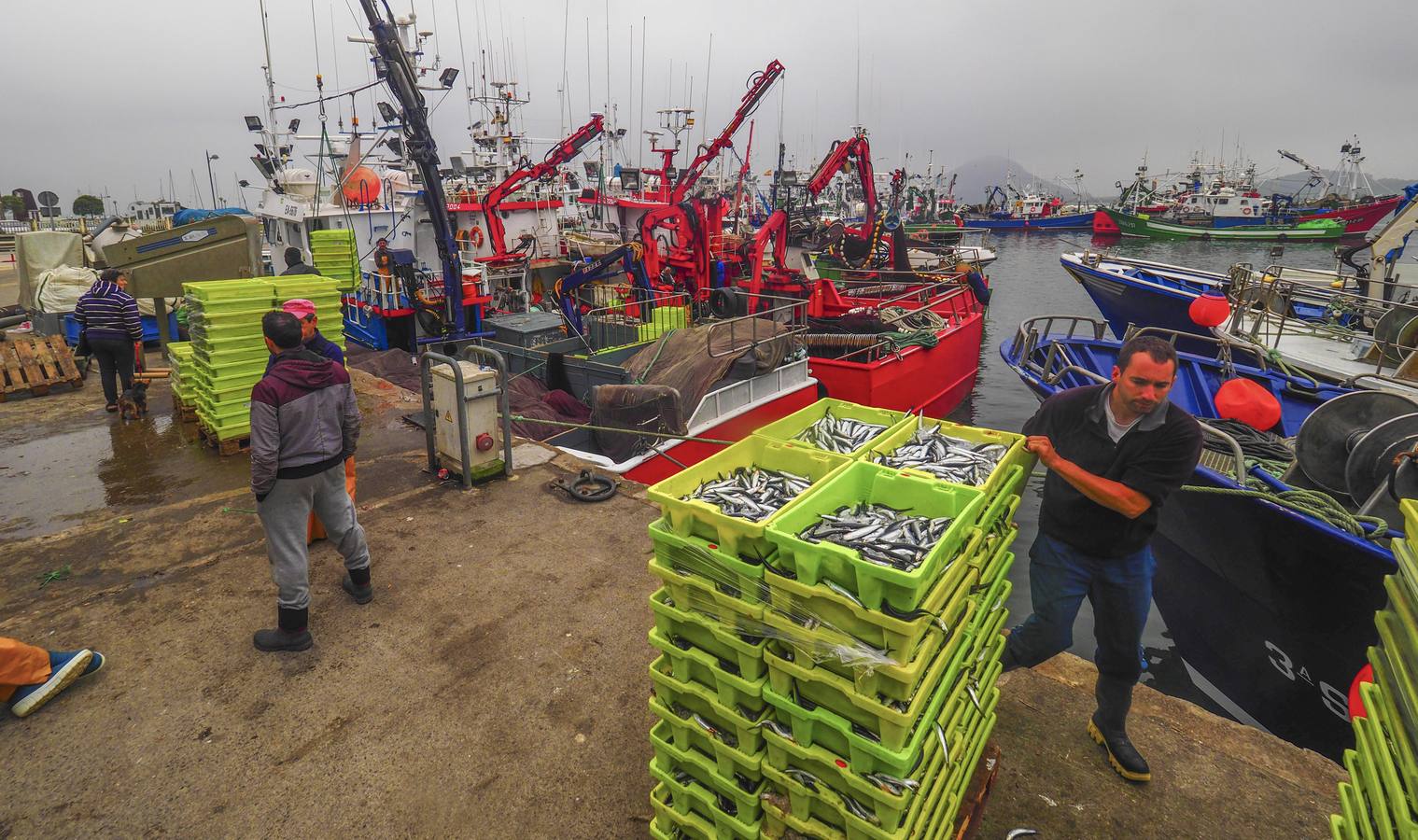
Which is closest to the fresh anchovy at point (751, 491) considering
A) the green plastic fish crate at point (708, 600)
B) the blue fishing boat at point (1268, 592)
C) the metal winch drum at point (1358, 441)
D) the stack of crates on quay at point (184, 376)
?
the green plastic fish crate at point (708, 600)

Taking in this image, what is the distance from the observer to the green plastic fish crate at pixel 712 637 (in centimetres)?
239

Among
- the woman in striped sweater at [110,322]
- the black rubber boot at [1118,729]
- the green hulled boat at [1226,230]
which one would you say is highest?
the green hulled boat at [1226,230]

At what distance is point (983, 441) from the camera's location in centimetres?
348

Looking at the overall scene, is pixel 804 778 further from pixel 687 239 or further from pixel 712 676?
Result: pixel 687 239

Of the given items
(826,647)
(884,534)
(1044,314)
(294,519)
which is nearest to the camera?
(826,647)

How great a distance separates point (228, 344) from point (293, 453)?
13.2 feet

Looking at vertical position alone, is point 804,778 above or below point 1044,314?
above

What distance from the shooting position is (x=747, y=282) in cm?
1462

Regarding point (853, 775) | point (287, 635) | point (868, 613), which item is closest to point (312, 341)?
point (287, 635)

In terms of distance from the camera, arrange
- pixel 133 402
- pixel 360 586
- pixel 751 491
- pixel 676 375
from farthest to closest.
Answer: pixel 676 375 → pixel 133 402 → pixel 360 586 → pixel 751 491

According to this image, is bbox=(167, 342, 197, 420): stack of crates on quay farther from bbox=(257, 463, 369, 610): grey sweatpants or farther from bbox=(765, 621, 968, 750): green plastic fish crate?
bbox=(765, 621, 968, 750): green plastic fish crate

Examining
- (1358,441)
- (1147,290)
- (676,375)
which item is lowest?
(1358,441)

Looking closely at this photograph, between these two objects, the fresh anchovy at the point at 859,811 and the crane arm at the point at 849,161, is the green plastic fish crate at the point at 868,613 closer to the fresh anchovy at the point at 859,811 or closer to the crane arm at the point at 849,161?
the fresh anchovy at the point at 859,811

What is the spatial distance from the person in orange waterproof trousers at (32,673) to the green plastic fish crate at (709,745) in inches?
128
